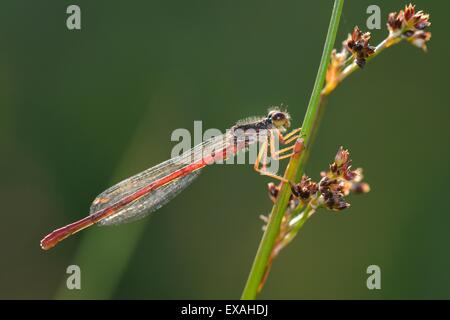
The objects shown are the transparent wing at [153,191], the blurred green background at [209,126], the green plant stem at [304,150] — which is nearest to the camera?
the green plant stem at [304,150]

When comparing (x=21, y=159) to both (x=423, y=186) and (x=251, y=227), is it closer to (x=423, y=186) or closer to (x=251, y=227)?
(x=251, y=227)

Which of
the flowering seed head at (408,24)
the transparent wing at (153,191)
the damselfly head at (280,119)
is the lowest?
the transparent wing at (153,191)

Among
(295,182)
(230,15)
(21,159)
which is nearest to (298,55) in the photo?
(230,15)

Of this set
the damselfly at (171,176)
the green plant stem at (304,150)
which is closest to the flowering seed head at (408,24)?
the green plant stem at (304,150)

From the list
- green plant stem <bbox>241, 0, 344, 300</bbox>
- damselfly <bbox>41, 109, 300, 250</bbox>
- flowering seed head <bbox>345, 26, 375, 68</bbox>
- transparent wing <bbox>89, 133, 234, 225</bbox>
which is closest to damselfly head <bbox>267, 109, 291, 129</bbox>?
damselfly <bbox>41, 109, 300, 250</bbox>

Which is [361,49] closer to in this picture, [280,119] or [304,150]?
[304,150]

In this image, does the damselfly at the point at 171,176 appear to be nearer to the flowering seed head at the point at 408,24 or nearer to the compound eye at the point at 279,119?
the compound eye at the point at 279,119

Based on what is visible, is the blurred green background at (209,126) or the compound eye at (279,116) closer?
the compound eye at (279,116)

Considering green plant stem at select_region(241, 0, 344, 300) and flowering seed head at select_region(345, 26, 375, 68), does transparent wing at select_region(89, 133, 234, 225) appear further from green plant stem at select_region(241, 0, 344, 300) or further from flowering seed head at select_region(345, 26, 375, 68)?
flowering seed head at select_region(345, 26, 375, 68)
